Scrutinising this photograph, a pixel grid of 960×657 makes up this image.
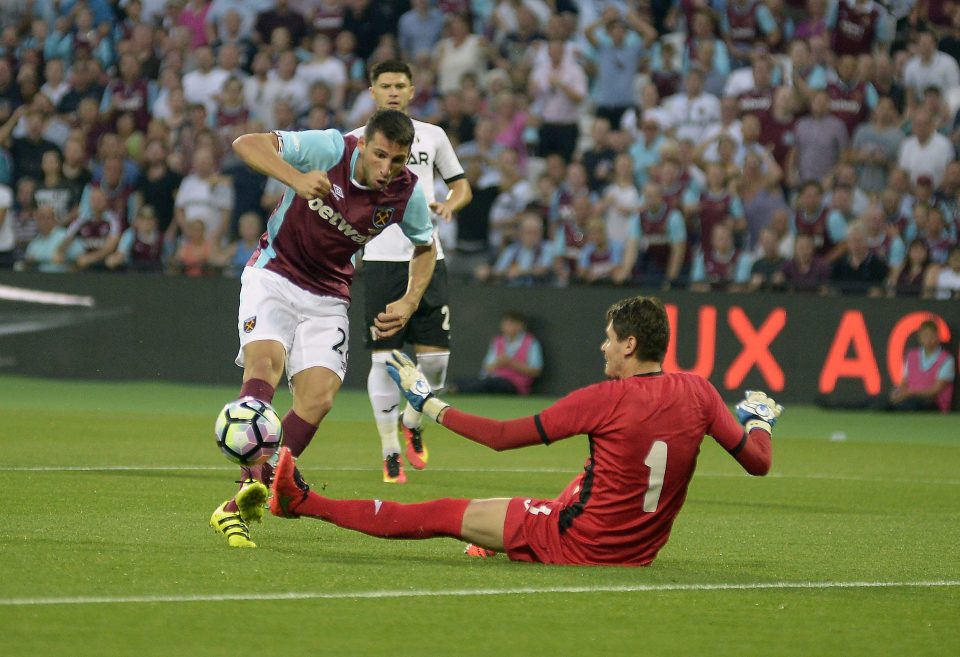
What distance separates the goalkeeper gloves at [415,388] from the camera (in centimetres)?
660

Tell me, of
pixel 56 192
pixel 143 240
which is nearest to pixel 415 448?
pixel 143 240

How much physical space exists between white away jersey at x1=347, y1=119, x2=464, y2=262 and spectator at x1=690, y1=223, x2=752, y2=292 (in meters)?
7.00

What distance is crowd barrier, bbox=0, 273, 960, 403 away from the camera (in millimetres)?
17797

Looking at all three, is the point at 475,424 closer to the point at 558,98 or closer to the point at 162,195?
the point at 558,98

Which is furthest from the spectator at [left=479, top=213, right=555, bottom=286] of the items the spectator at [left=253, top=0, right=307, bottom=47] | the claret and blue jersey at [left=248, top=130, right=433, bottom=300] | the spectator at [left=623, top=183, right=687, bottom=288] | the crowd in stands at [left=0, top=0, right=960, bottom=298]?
the claret and blue jersey at [left=248, top=130, right=433, bottom=300]

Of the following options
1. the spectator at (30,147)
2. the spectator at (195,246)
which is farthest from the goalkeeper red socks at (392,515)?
the spectator at (30,147)

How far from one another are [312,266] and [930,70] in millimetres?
12561

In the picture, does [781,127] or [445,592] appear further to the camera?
[781,127]

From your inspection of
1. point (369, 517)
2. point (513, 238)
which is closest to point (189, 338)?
point (513, 238)

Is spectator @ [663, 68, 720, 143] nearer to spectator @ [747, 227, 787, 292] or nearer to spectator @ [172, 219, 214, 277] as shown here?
spectator @ [747, 227, 787, 292]

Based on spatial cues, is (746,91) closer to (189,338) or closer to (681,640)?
(189,338)

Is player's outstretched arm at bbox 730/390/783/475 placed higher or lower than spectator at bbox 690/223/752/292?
lower

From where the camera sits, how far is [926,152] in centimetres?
1834

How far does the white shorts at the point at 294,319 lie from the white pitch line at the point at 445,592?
7.37ft
